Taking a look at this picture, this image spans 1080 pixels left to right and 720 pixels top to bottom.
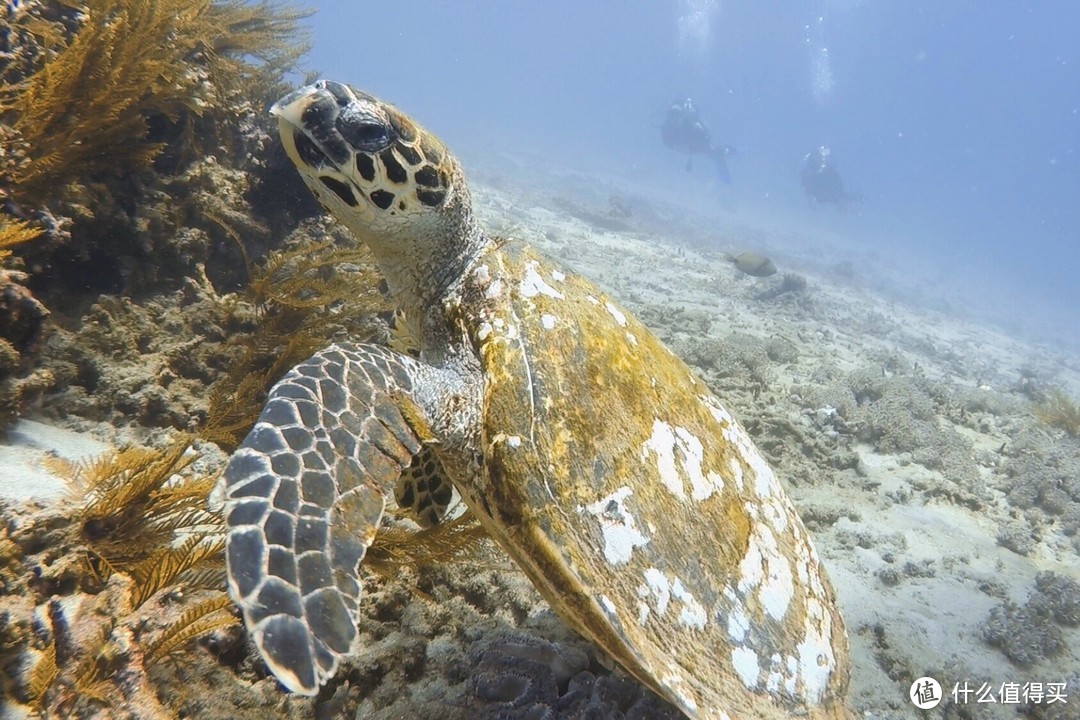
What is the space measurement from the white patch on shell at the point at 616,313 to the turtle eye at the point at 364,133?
48.6 inches

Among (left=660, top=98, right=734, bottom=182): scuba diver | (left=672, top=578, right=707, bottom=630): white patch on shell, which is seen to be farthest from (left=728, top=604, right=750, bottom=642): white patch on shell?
(left=660, top=98, right=734, bottom=182): scuba diver

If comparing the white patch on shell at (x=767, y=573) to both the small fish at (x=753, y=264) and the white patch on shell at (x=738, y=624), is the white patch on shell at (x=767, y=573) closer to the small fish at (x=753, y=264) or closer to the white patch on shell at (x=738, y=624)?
the white patch on shell at (x=738, y=624)

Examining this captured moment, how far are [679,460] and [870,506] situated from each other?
3.43 meters

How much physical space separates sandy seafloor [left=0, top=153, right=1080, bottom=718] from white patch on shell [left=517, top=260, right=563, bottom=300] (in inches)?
54.1

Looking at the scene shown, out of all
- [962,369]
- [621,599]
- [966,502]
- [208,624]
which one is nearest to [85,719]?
[208,624]

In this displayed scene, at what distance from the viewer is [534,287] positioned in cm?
231

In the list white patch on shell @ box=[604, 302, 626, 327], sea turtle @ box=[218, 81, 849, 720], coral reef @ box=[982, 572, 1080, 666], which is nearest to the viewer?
sea turtle @ box=[218, 81, 849, 720]

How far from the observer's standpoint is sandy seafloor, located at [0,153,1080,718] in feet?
7.11

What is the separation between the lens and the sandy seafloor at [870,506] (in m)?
2.17

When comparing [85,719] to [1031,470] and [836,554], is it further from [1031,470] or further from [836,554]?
[1031,470]

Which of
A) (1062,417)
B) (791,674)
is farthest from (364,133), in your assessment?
(1062,417)

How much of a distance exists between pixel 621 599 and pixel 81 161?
3625mm

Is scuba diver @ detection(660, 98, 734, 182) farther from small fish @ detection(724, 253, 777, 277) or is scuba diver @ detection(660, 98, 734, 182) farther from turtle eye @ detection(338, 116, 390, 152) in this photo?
turtle eye @ detection(338, 116, 390, 152)

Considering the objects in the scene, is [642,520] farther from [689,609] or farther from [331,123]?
[331,123]
